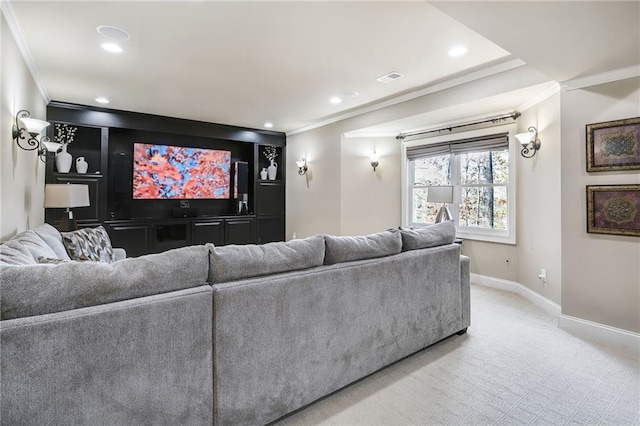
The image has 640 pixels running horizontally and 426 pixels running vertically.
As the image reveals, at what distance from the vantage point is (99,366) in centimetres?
132

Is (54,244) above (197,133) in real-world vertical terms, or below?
below

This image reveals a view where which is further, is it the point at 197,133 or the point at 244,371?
the point at 197,133

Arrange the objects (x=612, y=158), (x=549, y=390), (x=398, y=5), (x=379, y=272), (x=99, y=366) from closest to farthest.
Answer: (x=99, y=366) → (x=549, y=390) → (x=379, y=272) → (x=398, y=5) → (x=612, y=158)

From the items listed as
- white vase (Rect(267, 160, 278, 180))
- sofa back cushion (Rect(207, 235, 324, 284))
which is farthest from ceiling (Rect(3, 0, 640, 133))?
white vase (Rect(267, 160, 278, 180))

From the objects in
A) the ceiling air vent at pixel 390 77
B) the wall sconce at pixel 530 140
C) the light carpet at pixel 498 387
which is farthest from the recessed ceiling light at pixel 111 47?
the wall sconce at pixel 530 140

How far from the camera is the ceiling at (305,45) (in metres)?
2.16

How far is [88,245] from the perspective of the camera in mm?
3084

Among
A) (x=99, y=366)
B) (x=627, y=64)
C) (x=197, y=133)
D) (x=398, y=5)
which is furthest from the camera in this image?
(x=197, y=133)

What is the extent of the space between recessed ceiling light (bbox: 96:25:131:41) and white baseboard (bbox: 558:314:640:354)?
4775 millimetres

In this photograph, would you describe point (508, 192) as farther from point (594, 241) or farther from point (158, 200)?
point (158, 200)

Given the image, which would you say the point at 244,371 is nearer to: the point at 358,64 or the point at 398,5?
the point at 398,5

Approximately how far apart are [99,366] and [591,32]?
→ 335cm

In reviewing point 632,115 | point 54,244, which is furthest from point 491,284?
point 54,244

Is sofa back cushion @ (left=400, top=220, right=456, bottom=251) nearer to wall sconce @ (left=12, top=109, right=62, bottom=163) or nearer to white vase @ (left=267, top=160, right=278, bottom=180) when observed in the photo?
wall sconce @ (left=12, top=109, right=62, bottom=163)
